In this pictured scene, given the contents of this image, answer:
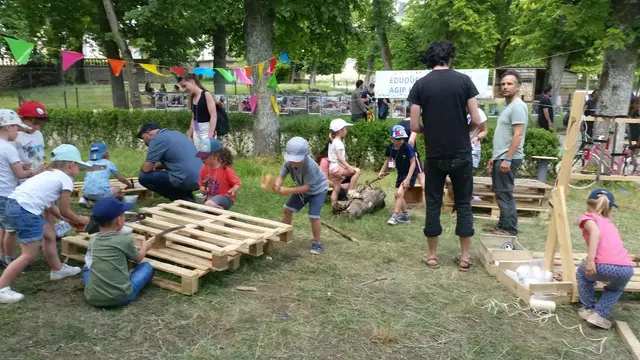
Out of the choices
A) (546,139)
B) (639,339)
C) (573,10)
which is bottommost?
(639,339)

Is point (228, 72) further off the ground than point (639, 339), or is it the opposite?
point (228, 72)

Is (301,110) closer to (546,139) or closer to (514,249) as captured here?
(546,139)

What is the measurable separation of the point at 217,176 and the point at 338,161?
1.95m

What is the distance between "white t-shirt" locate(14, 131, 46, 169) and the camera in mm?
4691

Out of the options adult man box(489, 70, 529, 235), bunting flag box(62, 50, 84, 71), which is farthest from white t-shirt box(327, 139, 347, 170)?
bunting flag box(62, 50, 84, 71)

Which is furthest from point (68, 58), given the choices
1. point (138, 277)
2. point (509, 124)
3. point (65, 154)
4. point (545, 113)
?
point (545, 113)

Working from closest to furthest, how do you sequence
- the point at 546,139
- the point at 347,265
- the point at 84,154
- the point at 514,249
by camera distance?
the point at 347,265 → the point at 514,249 → the point at 546,139 → the point at 84,154

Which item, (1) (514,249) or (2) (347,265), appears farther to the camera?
(1) (514,249)

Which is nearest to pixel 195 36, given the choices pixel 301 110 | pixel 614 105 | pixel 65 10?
pixel 65 10

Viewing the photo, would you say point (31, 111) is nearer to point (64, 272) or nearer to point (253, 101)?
point (64, 272)

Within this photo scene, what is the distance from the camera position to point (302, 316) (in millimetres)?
3594

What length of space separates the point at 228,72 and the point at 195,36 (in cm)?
889

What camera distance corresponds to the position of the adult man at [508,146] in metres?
5.05

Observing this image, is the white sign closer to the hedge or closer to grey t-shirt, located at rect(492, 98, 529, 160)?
the hedge
